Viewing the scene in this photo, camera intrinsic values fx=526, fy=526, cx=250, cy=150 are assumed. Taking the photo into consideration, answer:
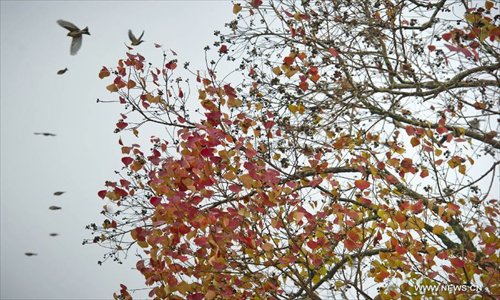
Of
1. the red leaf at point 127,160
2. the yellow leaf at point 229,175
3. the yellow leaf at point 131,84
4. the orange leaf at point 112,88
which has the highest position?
the yellow leaf at point 131,84

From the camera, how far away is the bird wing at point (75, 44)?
655 centimetres

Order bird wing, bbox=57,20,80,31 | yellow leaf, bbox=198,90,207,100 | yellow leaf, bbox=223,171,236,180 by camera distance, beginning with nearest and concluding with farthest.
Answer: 1. yellow leaf, bbox=223,171,236,180
2. bird wing, bbox=57,20,80,31
3. yellow leaf, bbox=198,90,207,100

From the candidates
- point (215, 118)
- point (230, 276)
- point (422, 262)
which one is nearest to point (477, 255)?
point (422, 262)

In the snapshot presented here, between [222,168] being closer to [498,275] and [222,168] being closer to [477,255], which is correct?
[498,275]

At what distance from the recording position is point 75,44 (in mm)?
6766

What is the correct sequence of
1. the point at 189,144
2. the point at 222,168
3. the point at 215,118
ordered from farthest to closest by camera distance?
the point at 215,118 → the point at 222,168 → the point at 189,144

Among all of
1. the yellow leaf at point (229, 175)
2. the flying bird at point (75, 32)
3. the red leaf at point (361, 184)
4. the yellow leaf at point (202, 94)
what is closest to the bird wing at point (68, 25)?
the flying bird at point (75, 32)

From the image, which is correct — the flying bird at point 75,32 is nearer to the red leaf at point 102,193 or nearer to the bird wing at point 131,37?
the bird wing at point 131,37

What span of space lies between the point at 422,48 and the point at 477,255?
3.10 meters

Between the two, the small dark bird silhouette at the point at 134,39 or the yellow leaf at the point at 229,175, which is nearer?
the yellow leaf at the point at 229,175

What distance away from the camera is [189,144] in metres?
6.07

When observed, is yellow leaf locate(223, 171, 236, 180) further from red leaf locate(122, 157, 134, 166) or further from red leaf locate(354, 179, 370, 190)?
red leaf locate(122, 157, 134, 166)

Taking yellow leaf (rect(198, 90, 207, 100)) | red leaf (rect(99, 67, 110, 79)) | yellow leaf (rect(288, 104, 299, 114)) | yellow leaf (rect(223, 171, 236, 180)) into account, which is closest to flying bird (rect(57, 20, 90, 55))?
red leaf (rect(99, 67, 110, 79))

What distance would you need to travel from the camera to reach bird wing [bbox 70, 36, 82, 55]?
655 centimetres
